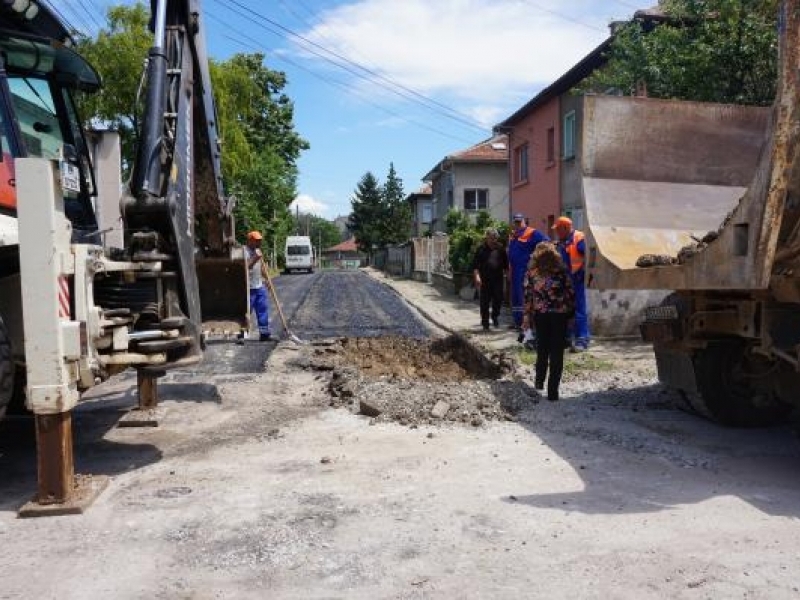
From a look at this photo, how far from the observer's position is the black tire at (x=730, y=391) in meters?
5.84

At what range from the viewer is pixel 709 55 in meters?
10.7

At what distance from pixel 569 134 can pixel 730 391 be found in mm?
16868

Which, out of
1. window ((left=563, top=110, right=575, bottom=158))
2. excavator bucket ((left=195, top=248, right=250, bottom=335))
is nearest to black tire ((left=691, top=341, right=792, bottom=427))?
excavator bucket ((left=195, top=248, right=250, bottom=335))

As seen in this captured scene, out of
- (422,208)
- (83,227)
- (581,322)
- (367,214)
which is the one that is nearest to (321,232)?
(367,214)

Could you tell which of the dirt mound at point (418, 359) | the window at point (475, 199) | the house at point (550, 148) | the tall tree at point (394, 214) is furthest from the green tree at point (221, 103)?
the tall tree at point (394, 214)

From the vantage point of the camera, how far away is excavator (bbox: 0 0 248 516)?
413 cm

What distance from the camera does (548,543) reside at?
3.77 metres

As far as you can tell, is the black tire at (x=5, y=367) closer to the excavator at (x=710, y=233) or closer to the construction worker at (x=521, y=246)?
the excavator at (x=710, y=233)

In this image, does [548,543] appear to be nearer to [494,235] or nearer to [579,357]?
[579,357]

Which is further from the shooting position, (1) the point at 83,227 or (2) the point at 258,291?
(2) the point at 258,291

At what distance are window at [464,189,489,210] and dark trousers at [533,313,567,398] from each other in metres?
33.7

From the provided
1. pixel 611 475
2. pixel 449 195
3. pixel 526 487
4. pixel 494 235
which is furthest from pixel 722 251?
pixel 449 195

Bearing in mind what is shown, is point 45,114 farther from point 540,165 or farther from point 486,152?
point 486,152

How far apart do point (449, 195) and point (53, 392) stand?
38623 millimetres
